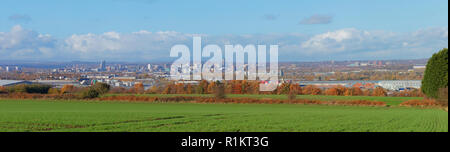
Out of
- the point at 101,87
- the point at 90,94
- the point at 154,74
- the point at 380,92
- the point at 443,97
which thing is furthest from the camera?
the point at 154,74

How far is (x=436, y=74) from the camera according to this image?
168 ft

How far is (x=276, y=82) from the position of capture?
203ft

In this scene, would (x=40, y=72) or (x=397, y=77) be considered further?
(x=397, y=77)

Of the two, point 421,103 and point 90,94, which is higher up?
point 90,94

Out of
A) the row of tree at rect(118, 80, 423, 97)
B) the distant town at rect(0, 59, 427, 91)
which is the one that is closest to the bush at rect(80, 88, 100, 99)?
the row of tree at rect(118, 80, 423, 97)

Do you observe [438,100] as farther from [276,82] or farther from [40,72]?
[40,72]

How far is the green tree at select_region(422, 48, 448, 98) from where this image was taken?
50062 millimetres

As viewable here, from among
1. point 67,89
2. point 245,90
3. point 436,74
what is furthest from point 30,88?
point 436,74

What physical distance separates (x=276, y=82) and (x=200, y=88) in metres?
11.6

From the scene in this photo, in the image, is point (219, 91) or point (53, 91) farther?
point (53, 91)

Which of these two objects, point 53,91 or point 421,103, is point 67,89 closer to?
point 53,91

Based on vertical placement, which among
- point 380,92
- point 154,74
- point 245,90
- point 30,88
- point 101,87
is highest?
point 154,74

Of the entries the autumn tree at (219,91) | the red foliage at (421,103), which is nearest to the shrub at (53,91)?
the autumn tree at (219,91)
